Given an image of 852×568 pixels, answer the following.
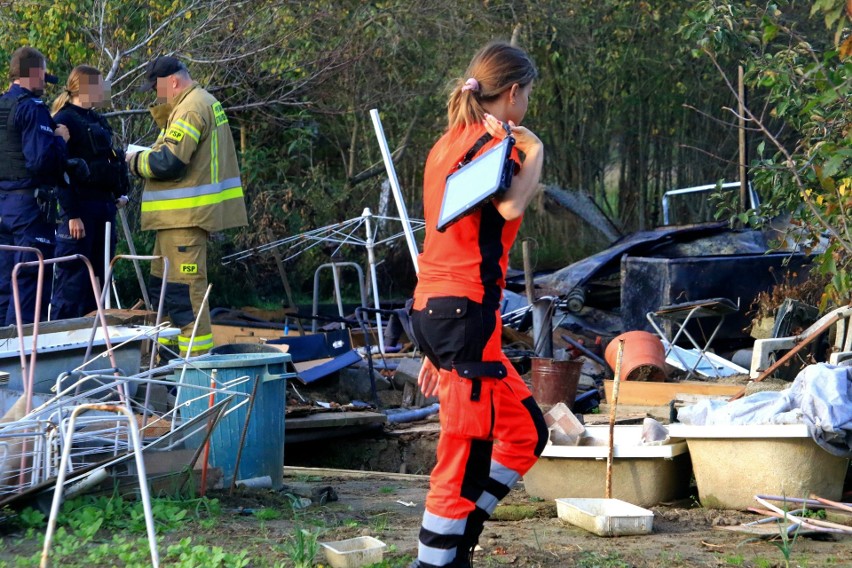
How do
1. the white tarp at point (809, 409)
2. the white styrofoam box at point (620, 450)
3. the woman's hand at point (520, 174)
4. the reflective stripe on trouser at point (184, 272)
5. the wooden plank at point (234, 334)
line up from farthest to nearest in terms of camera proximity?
the wooden plank at point (234, 334) < the reflective stripe on trouser at point (184, 272) < the white styrofoam box at point (620, 450) < the white tarp at point (809, 409) < the woman's hand at point (520, 174)

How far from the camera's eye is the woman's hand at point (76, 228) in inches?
274

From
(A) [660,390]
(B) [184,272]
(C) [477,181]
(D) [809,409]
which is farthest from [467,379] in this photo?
(A) [660,390]

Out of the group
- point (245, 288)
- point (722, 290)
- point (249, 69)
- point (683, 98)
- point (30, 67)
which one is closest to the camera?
point (30, 67)

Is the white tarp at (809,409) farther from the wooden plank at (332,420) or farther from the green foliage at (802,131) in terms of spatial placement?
the wooden plank at (332,420)

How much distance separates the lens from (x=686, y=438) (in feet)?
16.3

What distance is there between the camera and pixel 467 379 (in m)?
3.30

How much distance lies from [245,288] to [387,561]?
9.52 metres

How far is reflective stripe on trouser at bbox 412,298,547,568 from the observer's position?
330 cm

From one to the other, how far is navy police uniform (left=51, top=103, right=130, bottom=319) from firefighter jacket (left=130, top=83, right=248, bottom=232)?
11.9 inches

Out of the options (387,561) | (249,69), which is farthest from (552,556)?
(249,69)

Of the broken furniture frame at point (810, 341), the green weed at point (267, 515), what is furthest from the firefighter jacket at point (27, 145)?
the broken furniture frame at point (810, 341)

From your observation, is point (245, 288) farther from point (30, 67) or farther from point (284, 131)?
point (30, 67)

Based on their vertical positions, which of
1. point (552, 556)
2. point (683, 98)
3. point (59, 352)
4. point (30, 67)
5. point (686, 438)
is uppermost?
point (683, 98)

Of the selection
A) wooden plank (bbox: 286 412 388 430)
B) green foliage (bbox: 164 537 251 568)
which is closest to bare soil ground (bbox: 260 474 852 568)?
green foliage (bbox: 164 537 251 568)
